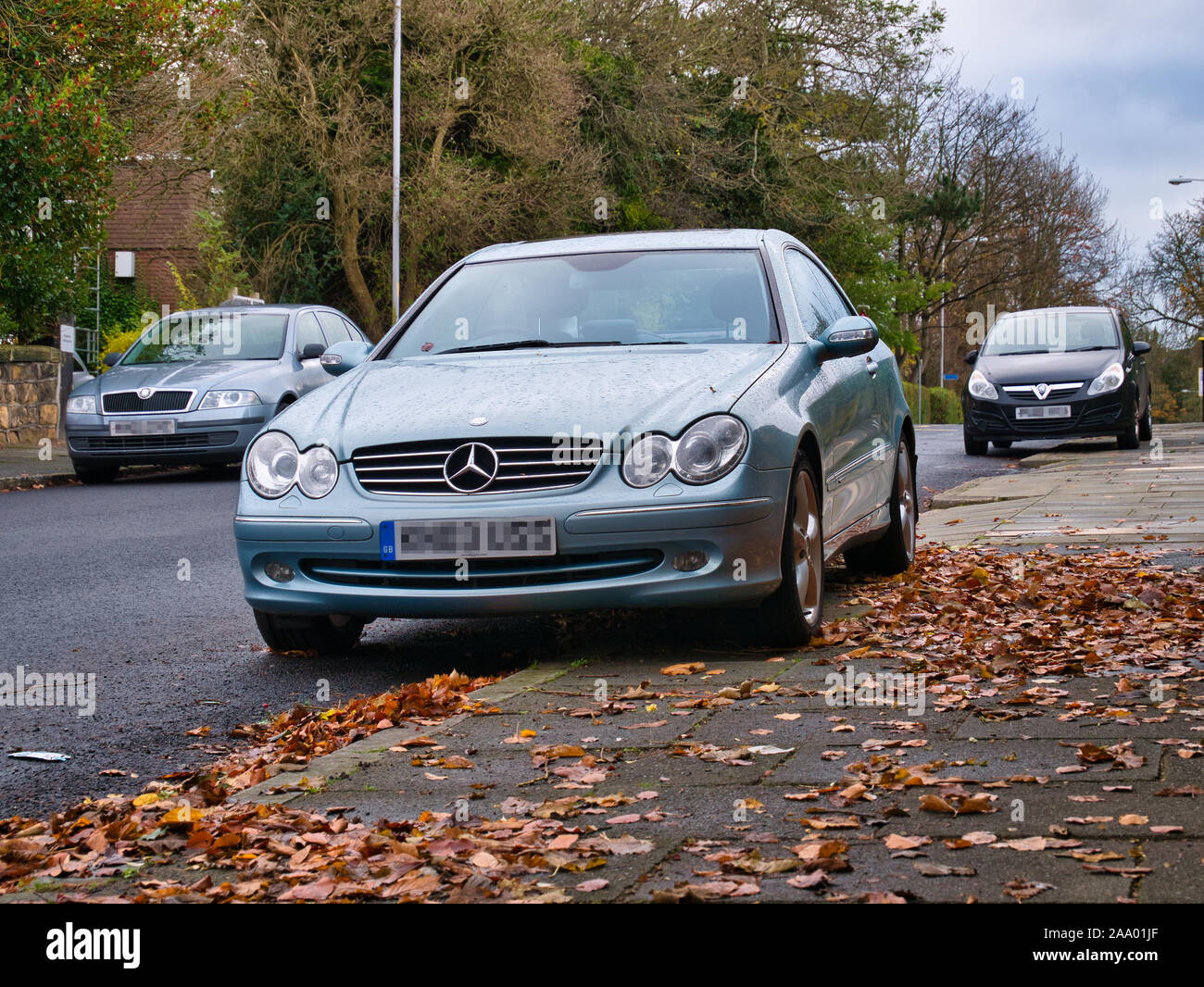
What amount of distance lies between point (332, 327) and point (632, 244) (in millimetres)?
11381

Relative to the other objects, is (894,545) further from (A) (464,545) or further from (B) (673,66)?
(B) (673,66)

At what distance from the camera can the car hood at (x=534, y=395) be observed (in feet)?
18.6

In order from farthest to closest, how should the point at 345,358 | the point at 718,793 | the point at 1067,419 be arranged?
1. the point at 1067,419
2. the point at 345,358
3. the point at 718,793

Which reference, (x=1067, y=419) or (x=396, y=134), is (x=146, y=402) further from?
(x=396, y=134)

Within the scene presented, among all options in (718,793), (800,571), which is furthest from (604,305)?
(718,793)

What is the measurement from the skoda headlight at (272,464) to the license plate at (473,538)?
532mm

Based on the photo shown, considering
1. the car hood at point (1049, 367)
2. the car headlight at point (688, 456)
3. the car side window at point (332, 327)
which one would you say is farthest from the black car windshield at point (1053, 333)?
the car headlight at point (688, 456)

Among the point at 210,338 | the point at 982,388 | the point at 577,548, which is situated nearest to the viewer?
the point at 577,548

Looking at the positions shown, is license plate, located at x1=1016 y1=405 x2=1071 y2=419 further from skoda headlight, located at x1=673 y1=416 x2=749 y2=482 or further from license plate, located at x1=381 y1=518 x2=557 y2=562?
license plate, located at x1=381 y1=518 x2=557 y2=562

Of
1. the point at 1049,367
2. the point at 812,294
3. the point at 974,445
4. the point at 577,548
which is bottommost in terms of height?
the point at 974,445

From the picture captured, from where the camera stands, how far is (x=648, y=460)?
559cm

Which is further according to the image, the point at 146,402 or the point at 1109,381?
the point at 1109,381
